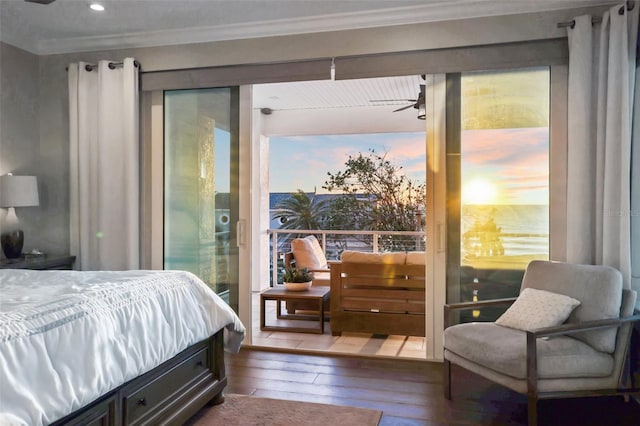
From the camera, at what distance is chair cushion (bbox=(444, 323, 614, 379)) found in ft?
8.36

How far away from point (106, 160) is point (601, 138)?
149 inches

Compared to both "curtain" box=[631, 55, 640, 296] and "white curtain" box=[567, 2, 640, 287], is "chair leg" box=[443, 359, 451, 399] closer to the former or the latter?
"white curtain" box=[567, 2, 640, 287]

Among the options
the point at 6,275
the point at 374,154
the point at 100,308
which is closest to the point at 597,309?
the point at 100,308

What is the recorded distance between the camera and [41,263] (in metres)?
3.92

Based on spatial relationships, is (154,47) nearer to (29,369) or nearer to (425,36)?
(425,36)

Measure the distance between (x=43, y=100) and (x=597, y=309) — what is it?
4712 millimetres

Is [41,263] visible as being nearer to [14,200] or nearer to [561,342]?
[14,200]

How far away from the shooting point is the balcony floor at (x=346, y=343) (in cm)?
405

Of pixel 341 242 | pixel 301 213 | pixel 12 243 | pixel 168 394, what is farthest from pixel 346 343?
pixel 301 213

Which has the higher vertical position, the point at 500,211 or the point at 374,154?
the point at 374,154

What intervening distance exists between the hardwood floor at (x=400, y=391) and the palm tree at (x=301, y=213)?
4.18 metres

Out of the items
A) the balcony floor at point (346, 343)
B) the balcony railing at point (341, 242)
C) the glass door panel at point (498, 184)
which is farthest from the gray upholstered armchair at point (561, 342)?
the balcony railing at point (341, 242)

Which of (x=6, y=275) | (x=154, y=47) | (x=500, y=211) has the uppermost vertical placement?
(x=154, y=47)

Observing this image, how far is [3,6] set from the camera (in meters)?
3.55
